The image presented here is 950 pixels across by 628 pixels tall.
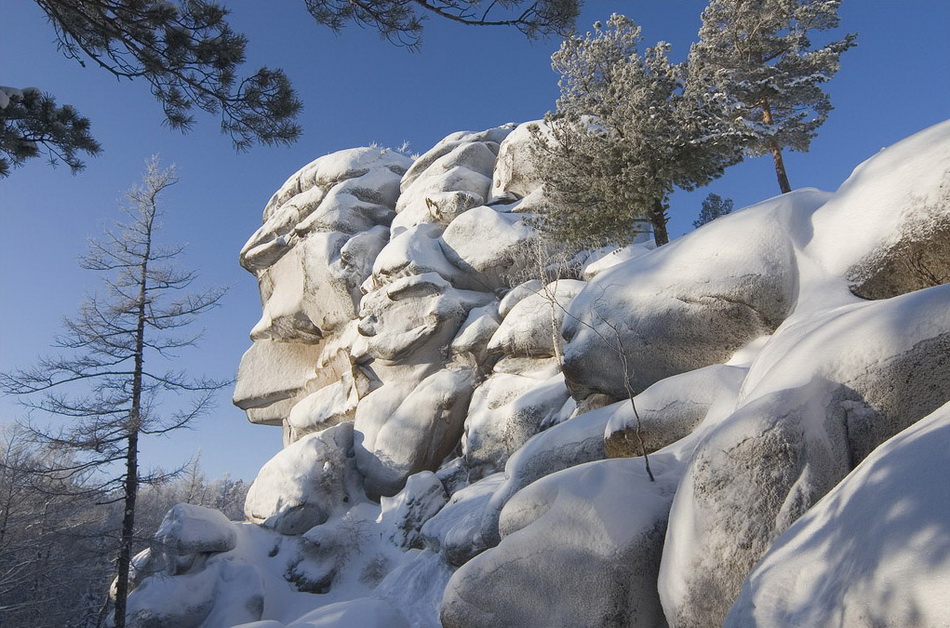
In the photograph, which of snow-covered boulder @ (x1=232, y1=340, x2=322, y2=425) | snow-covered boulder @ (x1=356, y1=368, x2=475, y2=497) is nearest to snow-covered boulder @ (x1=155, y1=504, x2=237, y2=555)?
snow-covered boulder @ (x1=356, y1=368, x2=475, y2=497)

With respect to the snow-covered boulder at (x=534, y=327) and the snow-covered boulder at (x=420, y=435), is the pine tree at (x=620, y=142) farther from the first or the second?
the snow-covered boulder at (x=420, y=435)

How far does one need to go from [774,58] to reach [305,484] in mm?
20670

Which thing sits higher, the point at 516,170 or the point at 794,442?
the point at 516,170

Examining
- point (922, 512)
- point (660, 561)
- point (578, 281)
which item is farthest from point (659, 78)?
point (922, 512)

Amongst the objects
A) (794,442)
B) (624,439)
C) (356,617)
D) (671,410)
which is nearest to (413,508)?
(356,617)

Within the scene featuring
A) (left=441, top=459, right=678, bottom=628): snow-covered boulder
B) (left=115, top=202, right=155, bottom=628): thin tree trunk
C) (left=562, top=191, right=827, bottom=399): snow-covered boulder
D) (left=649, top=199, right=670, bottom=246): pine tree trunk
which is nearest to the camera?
(left=441, top=459, right=678, bottom=628): snow-covered boulder

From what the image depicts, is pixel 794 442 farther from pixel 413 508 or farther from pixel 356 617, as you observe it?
pixel 413 508

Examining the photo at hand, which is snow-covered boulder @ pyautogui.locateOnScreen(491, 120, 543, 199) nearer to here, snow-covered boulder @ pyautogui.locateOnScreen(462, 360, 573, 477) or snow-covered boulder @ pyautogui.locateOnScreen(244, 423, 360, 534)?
snow-covered boulder @ pyautogui.locateOnScreen(462, 360, 573, 477)

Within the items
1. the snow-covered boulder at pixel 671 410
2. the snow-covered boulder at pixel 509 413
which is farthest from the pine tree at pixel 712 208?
the snow-covered boulder at pixel 671 410

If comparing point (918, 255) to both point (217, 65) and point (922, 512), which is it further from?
point (217, 65)

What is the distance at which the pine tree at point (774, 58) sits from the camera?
17.2m

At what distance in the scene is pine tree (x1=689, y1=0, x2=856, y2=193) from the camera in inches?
678

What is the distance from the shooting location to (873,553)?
9.03ft

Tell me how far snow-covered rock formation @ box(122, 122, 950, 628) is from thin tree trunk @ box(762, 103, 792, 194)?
597cm
